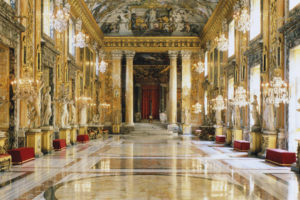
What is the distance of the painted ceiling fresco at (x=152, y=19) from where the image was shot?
1148 inches

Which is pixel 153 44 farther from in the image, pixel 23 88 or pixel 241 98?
pixel 23 88

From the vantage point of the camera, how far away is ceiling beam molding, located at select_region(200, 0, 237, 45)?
20438mm

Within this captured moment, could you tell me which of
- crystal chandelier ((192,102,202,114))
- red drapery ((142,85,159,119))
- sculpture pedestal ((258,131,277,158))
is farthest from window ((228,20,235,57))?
red drapery ((142,85,159,119))

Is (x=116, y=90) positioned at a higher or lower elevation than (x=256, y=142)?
higher

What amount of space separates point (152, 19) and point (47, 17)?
1610 centimetres

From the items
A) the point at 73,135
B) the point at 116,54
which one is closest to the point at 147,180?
the point at 73,135

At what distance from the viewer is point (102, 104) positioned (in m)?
29.3

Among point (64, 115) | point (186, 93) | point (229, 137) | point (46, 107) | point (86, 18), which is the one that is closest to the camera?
point (46, 107)

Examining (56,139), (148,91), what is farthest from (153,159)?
(148,91)

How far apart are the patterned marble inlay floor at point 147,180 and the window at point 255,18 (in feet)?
Answer: 23.0

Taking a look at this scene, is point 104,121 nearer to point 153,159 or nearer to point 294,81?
point 153,159

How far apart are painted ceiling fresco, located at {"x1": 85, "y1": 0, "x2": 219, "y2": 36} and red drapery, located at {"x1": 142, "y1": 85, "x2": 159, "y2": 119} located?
1508cm

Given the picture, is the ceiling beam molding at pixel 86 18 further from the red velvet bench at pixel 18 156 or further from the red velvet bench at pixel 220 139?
the red velvet bench at pixel 220 139

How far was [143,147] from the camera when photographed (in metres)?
17.2
